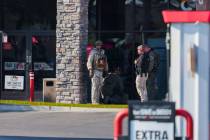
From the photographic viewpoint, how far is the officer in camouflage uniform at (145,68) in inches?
832

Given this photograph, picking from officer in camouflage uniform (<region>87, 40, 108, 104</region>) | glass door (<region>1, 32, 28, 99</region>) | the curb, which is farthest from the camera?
glass door (<region>1, 32, 28, 99</region>)

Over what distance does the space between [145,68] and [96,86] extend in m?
1.65

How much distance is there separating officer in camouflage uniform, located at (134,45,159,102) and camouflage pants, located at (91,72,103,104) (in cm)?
119

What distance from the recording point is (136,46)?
23.2m

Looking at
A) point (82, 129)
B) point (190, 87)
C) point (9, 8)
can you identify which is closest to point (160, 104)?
point (190, 87)

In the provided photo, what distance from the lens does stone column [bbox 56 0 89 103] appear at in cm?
2259

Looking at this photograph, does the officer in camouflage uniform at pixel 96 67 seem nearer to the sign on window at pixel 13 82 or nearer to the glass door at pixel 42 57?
the glass door at pixel 42 57

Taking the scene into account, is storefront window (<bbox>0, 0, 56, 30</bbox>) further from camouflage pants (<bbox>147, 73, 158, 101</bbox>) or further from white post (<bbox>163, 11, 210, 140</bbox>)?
white post (<bbox>163, 11, 210, 140</bbox>)

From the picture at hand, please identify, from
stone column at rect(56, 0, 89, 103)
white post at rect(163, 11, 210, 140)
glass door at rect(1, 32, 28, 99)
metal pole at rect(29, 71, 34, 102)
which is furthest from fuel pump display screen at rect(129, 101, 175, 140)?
glass door at rect(1, 32, 28, 99)

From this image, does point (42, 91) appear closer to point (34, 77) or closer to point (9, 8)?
point (34, 77)

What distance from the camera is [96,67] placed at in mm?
21859

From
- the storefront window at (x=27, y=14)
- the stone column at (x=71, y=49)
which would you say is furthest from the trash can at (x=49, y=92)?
the storefront window at (x=27, y=14)

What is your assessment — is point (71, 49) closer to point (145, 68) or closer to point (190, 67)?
point (145, 68)

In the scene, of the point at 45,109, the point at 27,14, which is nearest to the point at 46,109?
the point at 45,109
